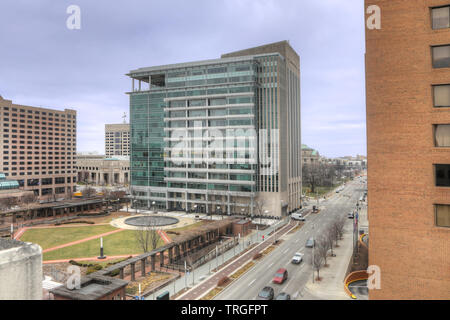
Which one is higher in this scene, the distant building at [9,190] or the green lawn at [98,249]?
the distant building at [9,190]

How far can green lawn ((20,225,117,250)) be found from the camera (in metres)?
48.4

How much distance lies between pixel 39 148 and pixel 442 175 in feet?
421

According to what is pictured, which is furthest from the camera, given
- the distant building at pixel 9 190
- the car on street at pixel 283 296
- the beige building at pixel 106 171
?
the beige building at pixel 106 171

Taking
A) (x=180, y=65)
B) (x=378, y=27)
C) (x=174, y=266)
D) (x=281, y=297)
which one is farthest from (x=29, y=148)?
(x=378, y=27)

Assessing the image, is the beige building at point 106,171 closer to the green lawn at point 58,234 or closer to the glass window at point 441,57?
the green lawn at point 58,234

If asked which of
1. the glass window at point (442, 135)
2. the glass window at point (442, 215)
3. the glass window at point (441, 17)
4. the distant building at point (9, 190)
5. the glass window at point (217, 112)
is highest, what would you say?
the glass window at point (217, 112)

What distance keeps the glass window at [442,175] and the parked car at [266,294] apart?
17.2 m

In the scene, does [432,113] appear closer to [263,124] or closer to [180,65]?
[263,124]

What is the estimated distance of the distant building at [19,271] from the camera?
19.5 feet

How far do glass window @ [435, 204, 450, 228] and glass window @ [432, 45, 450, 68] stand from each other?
8.42 meters

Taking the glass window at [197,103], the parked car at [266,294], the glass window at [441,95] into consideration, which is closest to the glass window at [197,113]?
the glass window at [197,103]

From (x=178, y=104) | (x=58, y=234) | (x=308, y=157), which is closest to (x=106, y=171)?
(x=178, y=104)

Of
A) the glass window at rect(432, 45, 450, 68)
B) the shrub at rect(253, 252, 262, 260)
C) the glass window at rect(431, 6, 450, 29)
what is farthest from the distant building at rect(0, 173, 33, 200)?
the glass window at rect(431, 6, 450, 29)

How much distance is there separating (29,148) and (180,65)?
244ft
